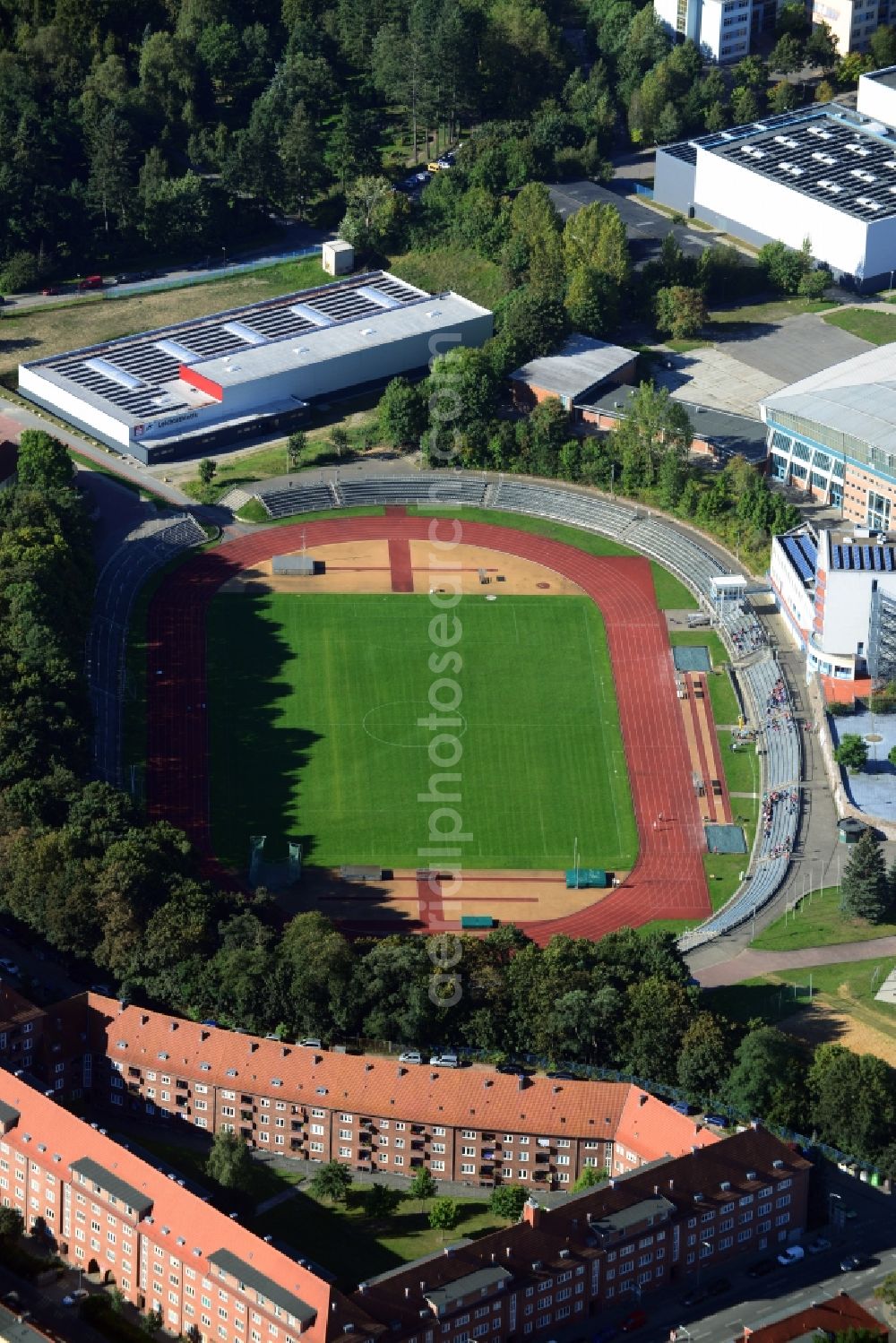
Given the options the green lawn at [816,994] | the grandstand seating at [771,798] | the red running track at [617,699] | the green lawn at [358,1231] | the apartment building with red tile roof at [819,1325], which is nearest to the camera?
the apartment building with red tile roof at [819,1325]

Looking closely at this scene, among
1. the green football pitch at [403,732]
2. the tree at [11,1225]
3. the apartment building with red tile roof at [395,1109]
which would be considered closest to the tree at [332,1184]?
the apartment building with red tile roof at [395,1109]

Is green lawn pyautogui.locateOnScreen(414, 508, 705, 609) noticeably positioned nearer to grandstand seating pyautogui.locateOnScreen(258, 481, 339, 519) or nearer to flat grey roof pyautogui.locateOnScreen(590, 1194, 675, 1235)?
grandstand seating pyautogui.locateOnScreen(258, 481, 339, 519)

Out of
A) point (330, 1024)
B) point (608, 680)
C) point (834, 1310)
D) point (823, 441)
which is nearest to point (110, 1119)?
point (330, 1024)

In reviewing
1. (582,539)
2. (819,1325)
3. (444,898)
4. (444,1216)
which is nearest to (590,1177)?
(444,1216)

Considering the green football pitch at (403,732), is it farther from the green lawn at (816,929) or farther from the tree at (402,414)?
the tree at (402,414)

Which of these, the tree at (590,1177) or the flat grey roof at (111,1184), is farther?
the tree at (590,1177)

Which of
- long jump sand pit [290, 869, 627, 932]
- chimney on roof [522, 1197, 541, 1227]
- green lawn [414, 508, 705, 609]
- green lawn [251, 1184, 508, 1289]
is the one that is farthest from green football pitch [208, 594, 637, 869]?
chimney on roof [522, 1197, 541, 1227]
